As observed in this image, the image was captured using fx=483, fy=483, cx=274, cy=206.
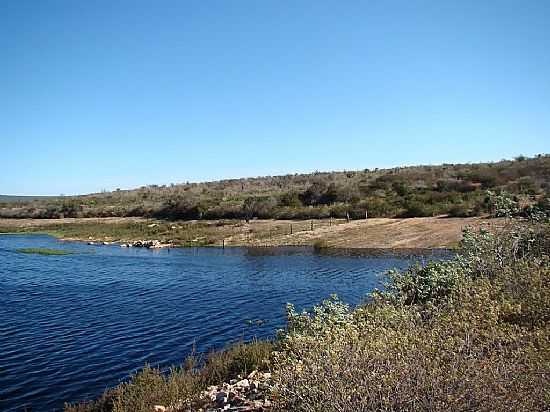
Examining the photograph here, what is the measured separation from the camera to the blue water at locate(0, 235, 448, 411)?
43.2 ft

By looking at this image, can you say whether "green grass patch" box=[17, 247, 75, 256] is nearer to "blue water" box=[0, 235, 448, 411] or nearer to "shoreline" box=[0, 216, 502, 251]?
"blue water" box=[0, 235, 448, 411]

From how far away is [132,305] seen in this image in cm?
2081

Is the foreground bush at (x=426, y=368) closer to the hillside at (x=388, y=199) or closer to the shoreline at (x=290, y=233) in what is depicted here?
the shoreline at (x=290, y=233)

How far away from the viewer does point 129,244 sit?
150 ft

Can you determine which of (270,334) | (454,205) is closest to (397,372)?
(270,334)

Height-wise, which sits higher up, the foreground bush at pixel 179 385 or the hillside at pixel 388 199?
the hillside at pixel 388 199

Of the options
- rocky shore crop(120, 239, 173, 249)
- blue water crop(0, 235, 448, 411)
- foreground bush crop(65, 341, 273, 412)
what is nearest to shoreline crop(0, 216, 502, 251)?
rocky shore crop(120, 239, 173, 249)

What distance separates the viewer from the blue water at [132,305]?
13172mm

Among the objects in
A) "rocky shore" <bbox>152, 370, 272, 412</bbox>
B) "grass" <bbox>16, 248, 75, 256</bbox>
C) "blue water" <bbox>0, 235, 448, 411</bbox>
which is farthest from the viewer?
"grass" <bbox>16, 248, 75, 256</bbox>

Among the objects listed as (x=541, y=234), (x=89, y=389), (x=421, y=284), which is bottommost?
(x=89, y=389)

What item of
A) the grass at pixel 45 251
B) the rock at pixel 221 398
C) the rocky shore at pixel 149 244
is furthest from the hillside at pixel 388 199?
the rock at pixel 221 398

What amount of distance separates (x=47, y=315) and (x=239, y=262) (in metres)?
15.0

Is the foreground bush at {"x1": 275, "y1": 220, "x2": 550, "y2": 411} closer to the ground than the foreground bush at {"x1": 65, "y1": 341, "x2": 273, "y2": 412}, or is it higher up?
higher up

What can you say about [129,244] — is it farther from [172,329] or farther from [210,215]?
[172,329]
